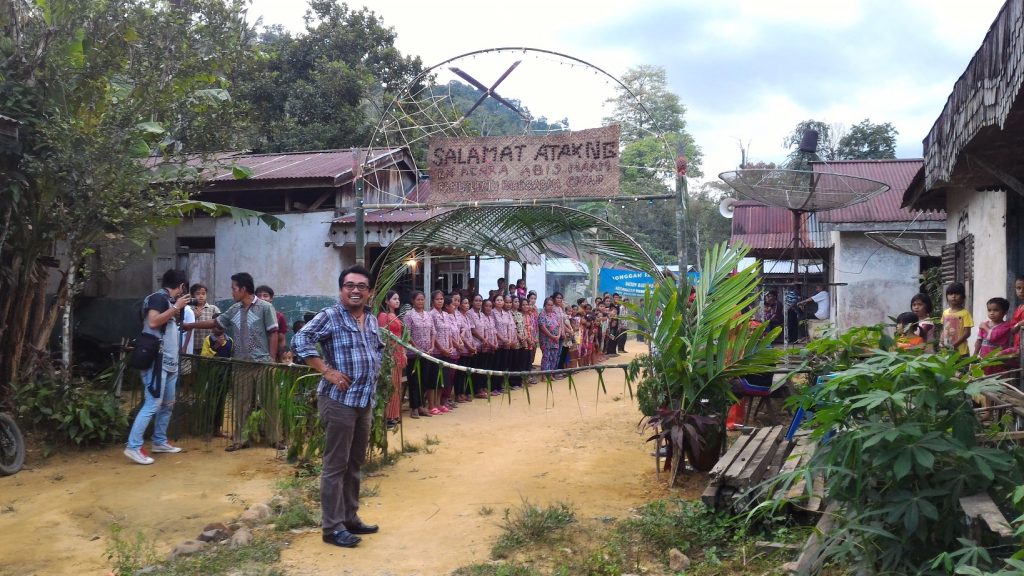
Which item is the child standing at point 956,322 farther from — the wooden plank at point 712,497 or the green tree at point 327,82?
the green tree at point 327,82

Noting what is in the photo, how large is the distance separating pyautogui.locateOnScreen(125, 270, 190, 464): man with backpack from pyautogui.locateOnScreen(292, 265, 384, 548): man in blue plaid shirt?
8.20 feet

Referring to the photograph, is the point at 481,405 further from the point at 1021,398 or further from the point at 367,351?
the point at 1021,398

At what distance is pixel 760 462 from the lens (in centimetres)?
523

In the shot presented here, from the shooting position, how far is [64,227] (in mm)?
7344

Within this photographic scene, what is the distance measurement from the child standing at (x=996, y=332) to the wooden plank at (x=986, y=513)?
307 centimetres

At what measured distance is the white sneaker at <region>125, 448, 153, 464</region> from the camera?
6723mm

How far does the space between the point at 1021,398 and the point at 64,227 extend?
7.65 m

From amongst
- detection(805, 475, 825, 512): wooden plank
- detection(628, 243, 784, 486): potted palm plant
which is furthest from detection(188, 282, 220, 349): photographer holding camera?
detection(805, 475, 825, 512): wooden plank

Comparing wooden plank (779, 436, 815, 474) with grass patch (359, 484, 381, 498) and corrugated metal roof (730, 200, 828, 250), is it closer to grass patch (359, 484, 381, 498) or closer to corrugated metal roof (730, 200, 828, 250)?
grass patch (359, 484, 381, 498)

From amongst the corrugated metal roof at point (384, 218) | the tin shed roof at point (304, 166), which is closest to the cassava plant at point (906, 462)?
the tin shed roof at point (304, 166)

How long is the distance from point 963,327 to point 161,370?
278 inches

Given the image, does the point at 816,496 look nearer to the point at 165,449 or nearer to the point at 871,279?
the point at 165,449

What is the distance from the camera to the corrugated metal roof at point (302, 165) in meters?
12.8

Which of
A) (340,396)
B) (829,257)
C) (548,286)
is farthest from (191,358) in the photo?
(548,286)
